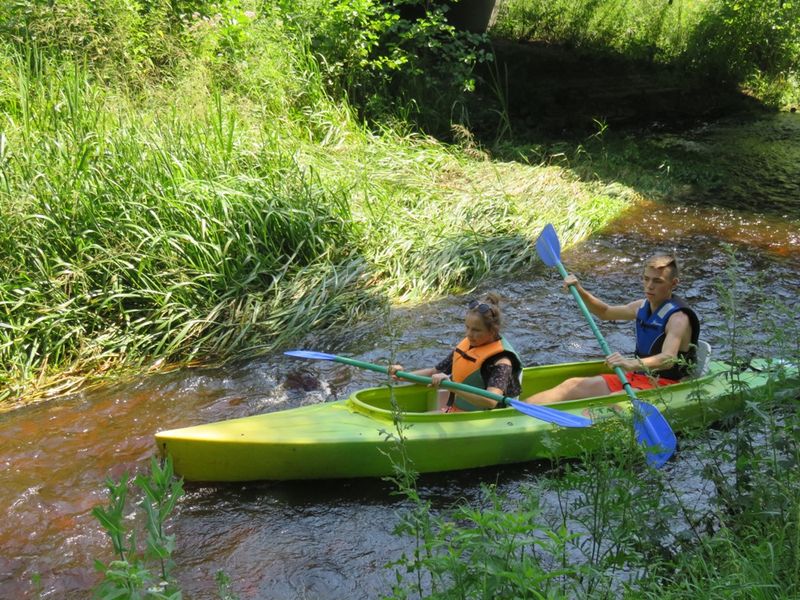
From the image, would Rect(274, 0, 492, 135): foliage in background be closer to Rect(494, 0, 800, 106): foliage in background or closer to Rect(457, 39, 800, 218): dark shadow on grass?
Rect(457, 39, 800, 218): dark shadow on grass

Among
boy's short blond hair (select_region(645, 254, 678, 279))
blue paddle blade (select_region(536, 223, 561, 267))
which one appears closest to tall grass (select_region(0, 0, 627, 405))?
blue paddle blade (select_region(536, 223, 561, 267))

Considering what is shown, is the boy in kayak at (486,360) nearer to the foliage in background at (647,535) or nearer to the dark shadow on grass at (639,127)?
the foliage in background at (647,535)

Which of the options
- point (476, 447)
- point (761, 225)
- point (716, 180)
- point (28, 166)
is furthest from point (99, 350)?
point (716, 180)

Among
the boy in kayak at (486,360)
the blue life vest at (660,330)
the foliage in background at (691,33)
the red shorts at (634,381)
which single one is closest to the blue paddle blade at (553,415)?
the boy in kayak at (486,360)

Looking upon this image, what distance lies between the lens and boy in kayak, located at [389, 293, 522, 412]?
3932mm

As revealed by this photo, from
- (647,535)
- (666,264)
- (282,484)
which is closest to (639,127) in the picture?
(666,264)

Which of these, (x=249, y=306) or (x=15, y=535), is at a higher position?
(x=249, y=306)

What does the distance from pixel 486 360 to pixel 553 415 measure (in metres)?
0.47

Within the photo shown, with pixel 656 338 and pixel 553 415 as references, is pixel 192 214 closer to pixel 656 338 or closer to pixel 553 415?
pixel 553 415

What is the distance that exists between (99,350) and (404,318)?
78.2 inches

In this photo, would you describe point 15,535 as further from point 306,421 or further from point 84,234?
point 84,234

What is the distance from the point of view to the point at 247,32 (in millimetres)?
7531

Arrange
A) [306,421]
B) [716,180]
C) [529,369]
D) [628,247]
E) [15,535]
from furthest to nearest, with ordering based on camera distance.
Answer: [716,180] → [628,247] → [529,369] → [306,421] → [15,535]

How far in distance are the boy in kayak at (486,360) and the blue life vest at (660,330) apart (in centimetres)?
73
